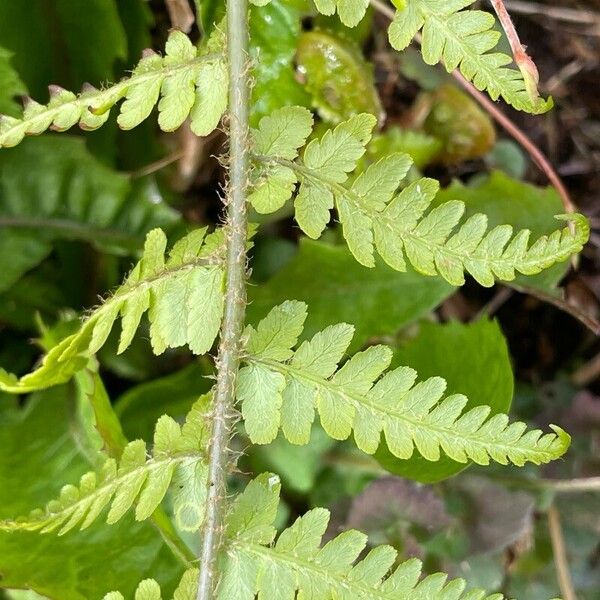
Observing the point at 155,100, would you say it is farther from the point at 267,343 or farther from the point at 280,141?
the point at 267,343

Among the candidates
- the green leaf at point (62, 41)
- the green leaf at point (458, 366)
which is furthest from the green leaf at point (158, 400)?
the green leaf at point (62, 41)

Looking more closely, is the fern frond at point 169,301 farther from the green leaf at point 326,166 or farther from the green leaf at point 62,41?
the green leaf at point 62,41

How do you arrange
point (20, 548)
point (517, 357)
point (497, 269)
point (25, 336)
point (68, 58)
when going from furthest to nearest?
point (517, 357), point (25, 336), point (68, 58), point (20, 548), point (497, 269)

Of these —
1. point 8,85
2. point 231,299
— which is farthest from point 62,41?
point 231,299

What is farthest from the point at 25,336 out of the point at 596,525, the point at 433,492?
the point at 596,525

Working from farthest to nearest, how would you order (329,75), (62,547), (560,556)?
(560,556) → (329,75) → (62,547)

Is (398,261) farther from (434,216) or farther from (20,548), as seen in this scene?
(20,548)

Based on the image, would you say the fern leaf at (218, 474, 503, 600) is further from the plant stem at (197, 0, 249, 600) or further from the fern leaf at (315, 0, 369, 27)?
the fern leaf at (315, 0, 369, 27)
